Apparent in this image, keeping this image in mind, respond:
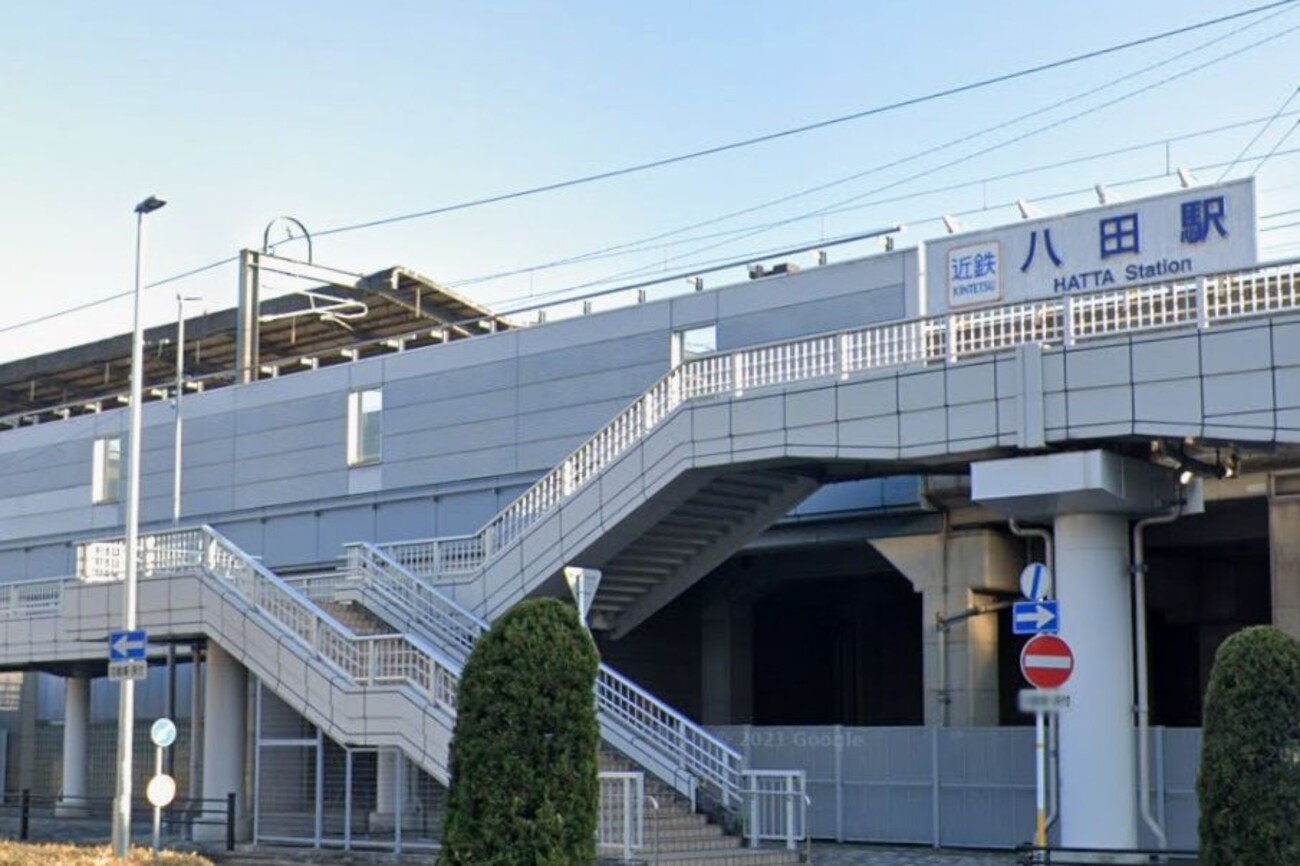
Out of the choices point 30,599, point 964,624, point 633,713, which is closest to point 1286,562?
point 964,624

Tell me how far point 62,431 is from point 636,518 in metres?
26.8

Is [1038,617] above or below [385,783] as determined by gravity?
above

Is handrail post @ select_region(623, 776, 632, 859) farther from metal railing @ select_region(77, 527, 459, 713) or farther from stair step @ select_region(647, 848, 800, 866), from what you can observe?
metal railing @ select_region(77, 527, 459, 713)

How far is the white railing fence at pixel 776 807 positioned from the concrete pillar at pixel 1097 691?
11.9 feet

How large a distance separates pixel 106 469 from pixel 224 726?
1900cm

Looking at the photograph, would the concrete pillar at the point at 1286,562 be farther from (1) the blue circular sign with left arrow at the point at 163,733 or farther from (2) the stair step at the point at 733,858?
(1) the blue circular sign with left arrow at the point at 163,733

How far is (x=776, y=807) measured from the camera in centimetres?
2622

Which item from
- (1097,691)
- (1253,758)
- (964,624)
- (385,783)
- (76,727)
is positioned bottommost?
(385,783)

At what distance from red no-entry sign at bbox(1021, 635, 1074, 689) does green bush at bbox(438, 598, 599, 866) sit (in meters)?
4.40

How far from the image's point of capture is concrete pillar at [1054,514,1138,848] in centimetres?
2338

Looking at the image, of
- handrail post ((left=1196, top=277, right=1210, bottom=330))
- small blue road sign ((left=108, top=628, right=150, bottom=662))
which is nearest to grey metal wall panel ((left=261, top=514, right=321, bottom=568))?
small blue road sign ((left=108, top=628, right=150, bottom=662))

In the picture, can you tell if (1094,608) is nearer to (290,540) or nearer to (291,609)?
(291,609)

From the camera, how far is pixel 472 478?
38.5 metres

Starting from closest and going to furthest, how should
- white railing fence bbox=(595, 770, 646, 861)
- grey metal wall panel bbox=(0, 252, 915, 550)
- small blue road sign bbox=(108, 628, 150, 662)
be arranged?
1. white railing fence bbox=(595, 770, 646, 861)
2. small blue road sign bbox=(108, 628, 150, 662)
3. grey metal wall panel bbox=(0, 252, 915, 550)
